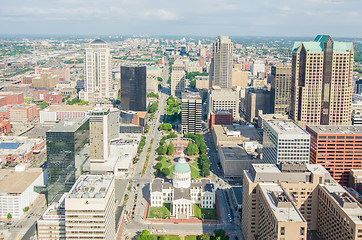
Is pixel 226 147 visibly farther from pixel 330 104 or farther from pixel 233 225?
pixel 233 225

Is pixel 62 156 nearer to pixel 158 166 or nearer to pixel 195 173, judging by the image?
pixel 158 166

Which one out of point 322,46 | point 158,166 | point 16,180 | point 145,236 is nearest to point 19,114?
point 16,180

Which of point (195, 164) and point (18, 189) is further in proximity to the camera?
point (195, 164)

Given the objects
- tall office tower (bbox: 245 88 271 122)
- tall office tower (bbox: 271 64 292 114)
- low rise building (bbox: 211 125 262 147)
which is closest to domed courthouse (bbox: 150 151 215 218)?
low rise building (bbox: 211 125 262 147)

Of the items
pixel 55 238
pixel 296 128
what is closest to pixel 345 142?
pixel 296 128

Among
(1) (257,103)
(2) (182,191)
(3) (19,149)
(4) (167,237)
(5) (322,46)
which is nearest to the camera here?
(4) (167,237)
